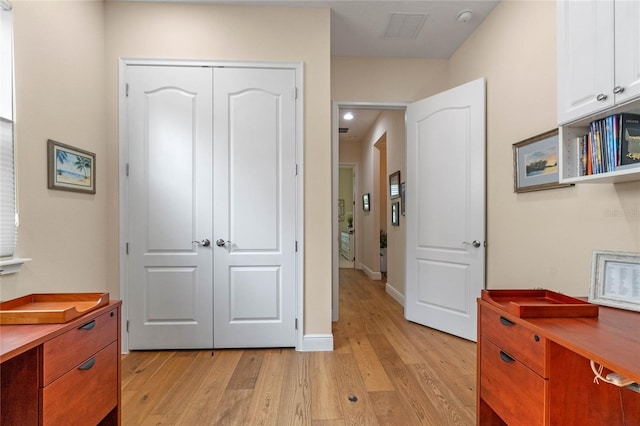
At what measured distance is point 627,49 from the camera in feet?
3.92

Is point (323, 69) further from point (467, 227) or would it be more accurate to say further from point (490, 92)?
point (467, 227)

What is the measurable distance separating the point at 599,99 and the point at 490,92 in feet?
4.93

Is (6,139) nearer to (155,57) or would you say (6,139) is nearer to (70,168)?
(70,168)

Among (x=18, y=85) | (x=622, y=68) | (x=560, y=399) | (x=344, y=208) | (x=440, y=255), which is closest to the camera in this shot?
(x=560, y=399)

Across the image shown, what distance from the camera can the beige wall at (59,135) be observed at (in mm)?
1735

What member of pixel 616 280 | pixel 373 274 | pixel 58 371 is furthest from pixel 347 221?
pixel 58 371

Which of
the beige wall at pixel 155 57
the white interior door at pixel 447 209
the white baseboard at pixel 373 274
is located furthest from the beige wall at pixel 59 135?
the white baseboard at pixel 373 274

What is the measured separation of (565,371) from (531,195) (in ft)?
4.95

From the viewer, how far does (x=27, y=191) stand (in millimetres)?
1753

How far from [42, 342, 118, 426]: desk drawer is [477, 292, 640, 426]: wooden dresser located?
171 cm

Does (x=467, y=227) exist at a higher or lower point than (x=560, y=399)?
higher

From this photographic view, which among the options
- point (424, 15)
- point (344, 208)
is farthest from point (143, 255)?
point (344, 208)

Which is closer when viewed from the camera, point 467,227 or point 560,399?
point 560,399

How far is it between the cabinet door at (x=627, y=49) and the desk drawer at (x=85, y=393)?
8.03 ft
